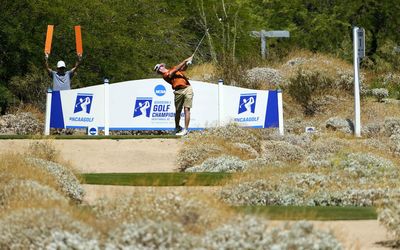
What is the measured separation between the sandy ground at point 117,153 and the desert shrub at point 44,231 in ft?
44.0

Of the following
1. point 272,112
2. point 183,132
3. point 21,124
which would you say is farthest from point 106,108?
point 272,112

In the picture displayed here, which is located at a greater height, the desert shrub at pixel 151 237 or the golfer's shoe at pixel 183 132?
the desert shrub at pixel 151 237

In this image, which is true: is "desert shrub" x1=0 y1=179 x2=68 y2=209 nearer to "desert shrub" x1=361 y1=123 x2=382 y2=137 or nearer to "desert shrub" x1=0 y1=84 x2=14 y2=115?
"desert shrub" x1=361 y1=123 x2=382 y2=137

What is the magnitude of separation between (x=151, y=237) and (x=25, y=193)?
3835 mm

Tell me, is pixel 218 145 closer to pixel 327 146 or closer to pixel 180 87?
pixel 327 146

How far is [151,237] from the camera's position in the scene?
31.8 feet

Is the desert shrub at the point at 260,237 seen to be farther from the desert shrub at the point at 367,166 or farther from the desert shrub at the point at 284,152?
the desert shrub at the point at 284,152

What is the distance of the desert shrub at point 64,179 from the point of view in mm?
16730

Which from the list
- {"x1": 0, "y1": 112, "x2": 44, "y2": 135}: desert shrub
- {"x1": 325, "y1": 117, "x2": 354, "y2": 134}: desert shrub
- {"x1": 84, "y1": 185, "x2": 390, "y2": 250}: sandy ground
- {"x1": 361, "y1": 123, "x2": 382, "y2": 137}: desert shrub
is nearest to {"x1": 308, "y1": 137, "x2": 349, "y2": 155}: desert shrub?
{"x1": 361, "y1": 123, "x2": 382, "y2": 137}: desert shrub

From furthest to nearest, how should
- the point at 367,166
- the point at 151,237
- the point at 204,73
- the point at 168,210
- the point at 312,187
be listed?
the point at 204,73
the point at 367,166
the point at 312,187
the point at 168,210
the point at 151,237

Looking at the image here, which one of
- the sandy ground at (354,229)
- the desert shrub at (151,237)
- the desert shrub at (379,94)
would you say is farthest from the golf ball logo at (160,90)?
the desert shrub at (151,237)

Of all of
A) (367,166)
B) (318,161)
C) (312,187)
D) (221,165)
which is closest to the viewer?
(312,187)

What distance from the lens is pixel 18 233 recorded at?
10.3 meters

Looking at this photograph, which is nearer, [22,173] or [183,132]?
[22,173]
